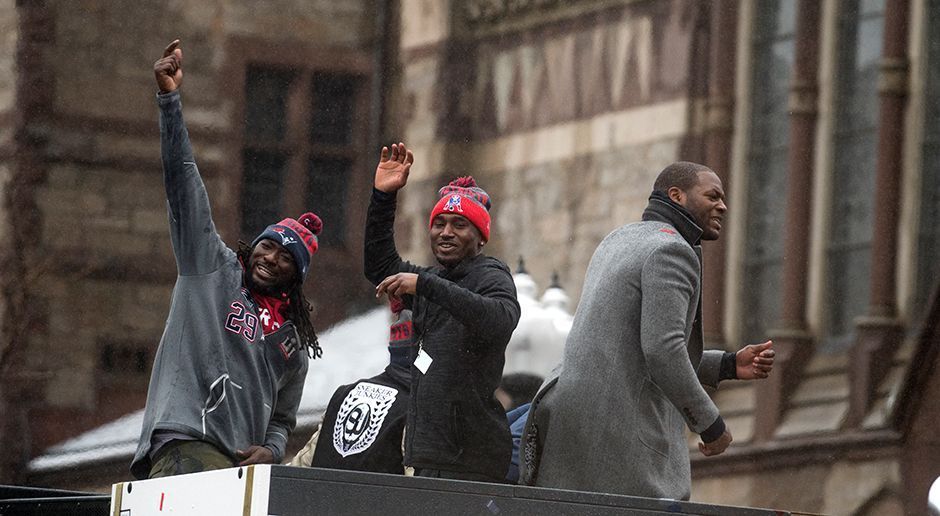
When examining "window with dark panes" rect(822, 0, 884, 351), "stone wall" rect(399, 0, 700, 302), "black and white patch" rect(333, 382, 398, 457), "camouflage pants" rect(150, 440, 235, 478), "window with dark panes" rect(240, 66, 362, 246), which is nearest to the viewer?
"camouflage pants" rect(150, 440, 235, 478)

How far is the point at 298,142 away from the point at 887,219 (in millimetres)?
5016

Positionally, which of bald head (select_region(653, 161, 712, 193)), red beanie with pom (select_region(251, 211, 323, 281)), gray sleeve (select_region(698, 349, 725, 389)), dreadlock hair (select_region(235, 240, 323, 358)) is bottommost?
gray sleeve (select_region(698, 349, 725, 389))

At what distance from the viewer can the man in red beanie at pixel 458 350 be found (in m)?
5.89

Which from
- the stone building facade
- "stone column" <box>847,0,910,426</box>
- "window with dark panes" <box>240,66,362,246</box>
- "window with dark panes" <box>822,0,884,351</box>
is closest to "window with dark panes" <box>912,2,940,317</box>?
the stone building facade

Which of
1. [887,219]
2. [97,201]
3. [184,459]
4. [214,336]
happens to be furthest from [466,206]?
[97,201]

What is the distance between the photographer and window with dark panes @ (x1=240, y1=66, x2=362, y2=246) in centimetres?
1591

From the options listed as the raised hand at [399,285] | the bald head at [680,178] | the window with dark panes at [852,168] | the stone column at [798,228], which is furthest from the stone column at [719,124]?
the raised hand at [399,285]

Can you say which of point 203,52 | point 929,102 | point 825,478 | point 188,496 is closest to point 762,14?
point 929,102

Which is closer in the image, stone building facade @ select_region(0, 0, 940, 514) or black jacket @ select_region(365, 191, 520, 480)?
black jacket @ select_region(365, 191, 520, 480)

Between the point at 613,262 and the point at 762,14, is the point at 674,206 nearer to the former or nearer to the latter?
the point at 613,262

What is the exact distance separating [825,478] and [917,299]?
117 cm

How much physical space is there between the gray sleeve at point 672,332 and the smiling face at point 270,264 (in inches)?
44.2

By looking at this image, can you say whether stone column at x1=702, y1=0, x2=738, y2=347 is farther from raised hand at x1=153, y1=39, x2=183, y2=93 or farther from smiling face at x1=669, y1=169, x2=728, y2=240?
raised hand at x1=153, y1=39, x2=183, y2=93

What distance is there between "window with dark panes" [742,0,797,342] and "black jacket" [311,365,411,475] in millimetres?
7251
